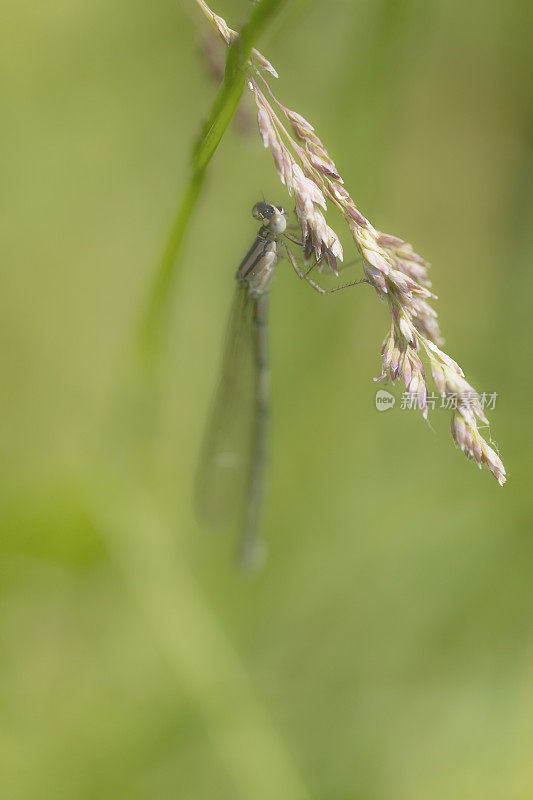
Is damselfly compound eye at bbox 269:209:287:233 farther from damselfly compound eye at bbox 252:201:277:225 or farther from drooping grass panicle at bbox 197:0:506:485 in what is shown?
drooping grass panicle at bbox 197:0:506:485

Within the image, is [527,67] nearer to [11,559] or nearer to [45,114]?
[45,114]

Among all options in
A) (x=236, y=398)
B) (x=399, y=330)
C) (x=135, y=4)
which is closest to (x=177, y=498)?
(x=236, y=398)

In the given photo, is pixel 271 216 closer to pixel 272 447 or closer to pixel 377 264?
pixel 377 264

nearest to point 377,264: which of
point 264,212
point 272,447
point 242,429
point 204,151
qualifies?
point 204,151

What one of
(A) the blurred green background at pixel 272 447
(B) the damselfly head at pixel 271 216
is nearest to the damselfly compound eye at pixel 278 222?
(B) the damselfly head at pixel 271 216

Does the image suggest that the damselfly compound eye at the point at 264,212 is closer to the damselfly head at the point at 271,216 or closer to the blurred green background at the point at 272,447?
the damselfly head at the point at 271,216

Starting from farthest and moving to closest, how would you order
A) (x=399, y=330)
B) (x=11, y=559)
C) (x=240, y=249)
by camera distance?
(x=240, y=249) → (x=11, y=559) → (x=399, y=330)
